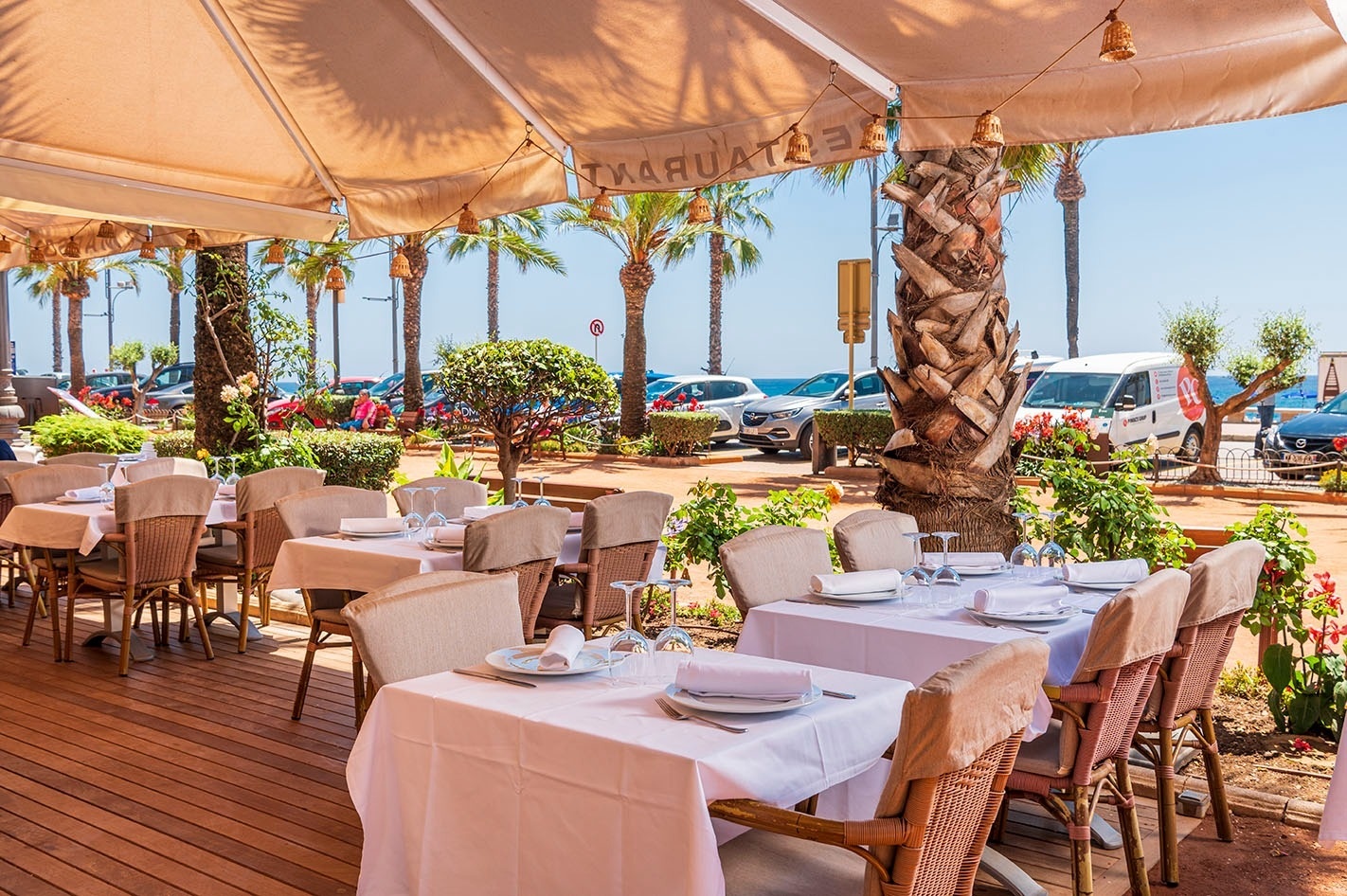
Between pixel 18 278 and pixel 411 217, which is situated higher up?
pixel 18 278

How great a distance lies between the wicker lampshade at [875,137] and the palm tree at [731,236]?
2045cm

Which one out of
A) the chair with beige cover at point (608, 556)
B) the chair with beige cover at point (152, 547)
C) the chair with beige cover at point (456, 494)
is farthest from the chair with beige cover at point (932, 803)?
the chair with beige cover at point (152, 547)

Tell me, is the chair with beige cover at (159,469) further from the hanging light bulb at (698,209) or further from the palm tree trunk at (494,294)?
the palm tree trunk at (494,294)

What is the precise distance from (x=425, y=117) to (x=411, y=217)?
66 centimetres

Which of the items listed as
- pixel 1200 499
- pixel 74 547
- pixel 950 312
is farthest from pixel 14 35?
pixel 1200 499

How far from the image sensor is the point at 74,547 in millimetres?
6227

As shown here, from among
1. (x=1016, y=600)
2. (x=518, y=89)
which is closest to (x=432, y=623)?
(x=1016, y=600)

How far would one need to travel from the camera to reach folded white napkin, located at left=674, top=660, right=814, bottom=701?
2.64 metres

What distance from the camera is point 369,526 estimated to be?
5.45 m

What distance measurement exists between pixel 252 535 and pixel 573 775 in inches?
185

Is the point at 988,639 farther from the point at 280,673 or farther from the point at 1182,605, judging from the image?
the point at 280,673

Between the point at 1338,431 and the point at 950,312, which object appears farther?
the point at 1338,431

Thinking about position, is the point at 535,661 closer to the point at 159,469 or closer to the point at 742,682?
the point at 742,682

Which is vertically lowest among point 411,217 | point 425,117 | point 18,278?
point 411,217
